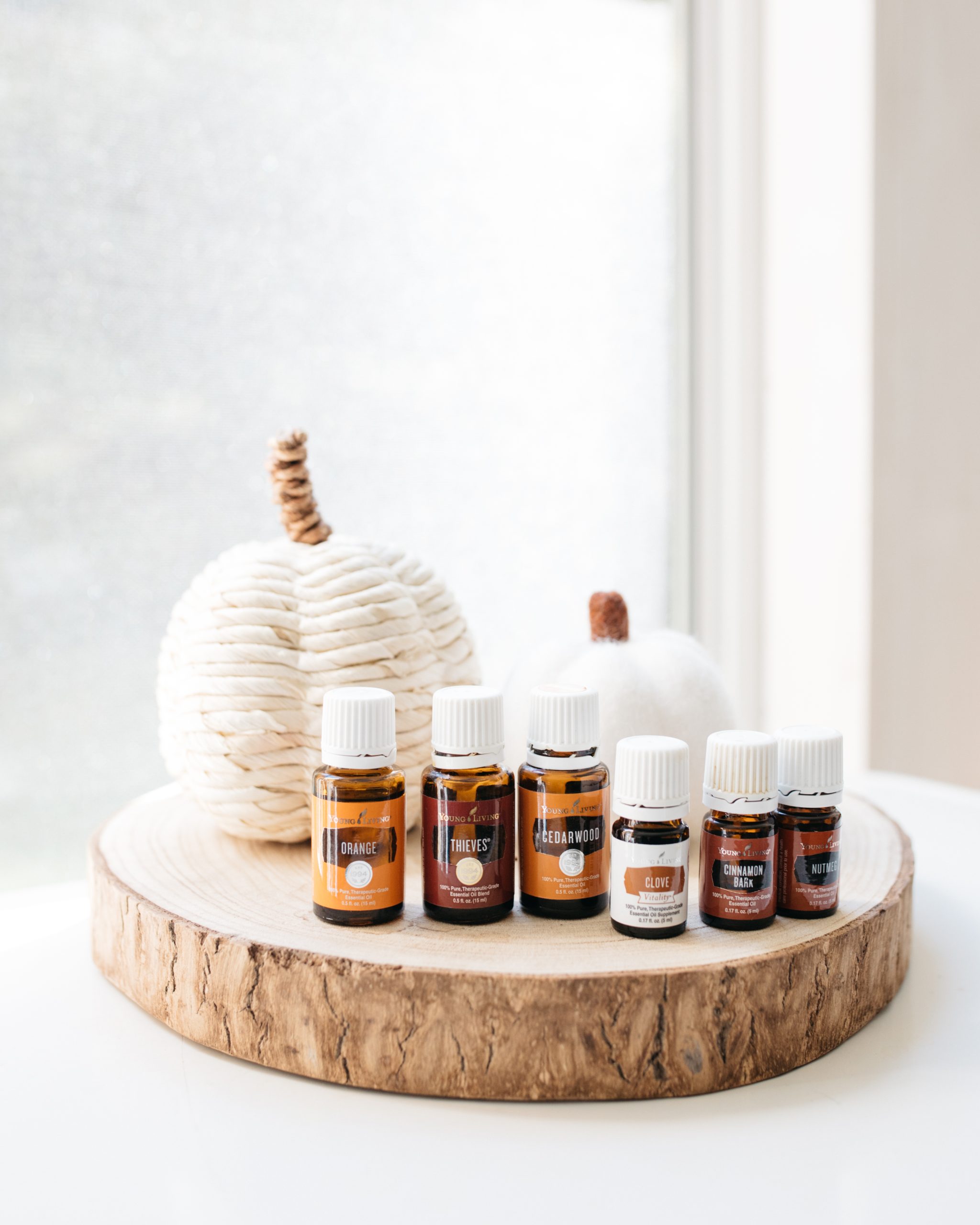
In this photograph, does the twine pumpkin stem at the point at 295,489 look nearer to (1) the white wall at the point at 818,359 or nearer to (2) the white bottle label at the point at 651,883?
(2) the white bottle label at the point at 651,883

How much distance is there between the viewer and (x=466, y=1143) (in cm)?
49

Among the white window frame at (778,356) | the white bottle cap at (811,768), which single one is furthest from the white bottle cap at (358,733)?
the white window frame at (778,356)

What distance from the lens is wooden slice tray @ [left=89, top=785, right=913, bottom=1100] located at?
20.1 inches

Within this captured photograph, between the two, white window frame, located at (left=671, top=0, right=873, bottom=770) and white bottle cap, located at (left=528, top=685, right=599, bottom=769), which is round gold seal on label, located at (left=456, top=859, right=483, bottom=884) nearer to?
white bottle cap, located at (left=528, top=685, right=599, bottom=769)

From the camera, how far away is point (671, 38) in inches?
52.7

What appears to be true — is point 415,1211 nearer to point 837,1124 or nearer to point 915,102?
point 837,1124

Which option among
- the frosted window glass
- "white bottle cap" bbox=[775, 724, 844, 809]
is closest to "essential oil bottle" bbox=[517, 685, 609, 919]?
"white bottle cap" bbox=[775, 724, 844, 809]

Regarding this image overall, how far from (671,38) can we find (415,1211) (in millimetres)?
1349

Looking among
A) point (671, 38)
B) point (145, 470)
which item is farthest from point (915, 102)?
point (145, 470)

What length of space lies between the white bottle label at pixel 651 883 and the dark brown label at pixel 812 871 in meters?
0.07

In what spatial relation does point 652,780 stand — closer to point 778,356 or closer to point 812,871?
point 812,871

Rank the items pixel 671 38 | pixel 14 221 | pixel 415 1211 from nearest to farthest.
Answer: pixel 415 1211 < pixel 14 221 < pixel 671 38

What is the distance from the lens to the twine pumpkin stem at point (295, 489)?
0.72 m

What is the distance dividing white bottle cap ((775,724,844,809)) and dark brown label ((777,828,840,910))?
2 cm
